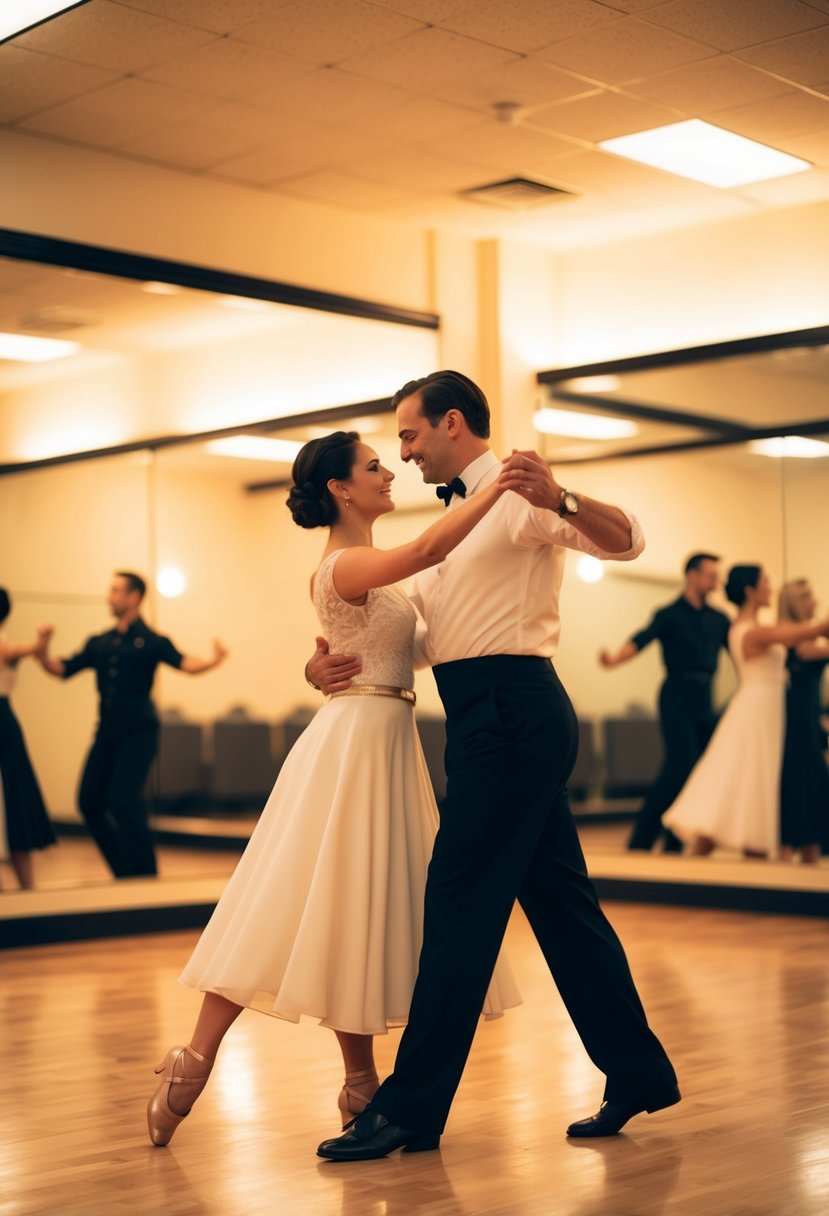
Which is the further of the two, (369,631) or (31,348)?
(31,348)

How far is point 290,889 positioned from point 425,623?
2.09 ft

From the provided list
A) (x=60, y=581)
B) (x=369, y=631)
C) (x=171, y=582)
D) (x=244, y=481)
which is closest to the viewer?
(x=369, y=631)

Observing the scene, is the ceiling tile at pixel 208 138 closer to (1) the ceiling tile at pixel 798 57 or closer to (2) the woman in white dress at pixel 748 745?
(1) the ceiling tile at pixel 798 57

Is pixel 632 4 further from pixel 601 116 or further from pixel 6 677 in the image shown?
pixel 6 677

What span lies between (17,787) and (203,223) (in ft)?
8.01

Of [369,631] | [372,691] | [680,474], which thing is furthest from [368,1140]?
[680,474]

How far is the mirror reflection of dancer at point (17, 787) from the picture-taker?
20.9 feet

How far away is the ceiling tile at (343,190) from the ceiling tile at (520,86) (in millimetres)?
1011

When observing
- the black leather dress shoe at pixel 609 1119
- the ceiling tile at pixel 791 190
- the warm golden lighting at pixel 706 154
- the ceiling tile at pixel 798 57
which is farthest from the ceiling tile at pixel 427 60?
the black leather dress shoe at pixel 609 1119

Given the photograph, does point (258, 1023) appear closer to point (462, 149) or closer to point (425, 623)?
point (425, 623)

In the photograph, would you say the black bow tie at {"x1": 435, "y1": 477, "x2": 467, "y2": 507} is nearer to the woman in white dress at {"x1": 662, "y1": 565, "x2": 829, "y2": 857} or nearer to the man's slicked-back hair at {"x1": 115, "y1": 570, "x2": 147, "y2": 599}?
the man's slicked-back hair at {"x1": 115, "y1": 570, "x2": 147, "y2": 599}

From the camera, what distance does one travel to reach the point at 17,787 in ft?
21.0

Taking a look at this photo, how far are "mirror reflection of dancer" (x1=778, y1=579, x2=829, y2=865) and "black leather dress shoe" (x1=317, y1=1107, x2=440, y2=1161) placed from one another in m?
4.14

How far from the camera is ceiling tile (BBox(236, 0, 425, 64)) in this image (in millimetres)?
5086
